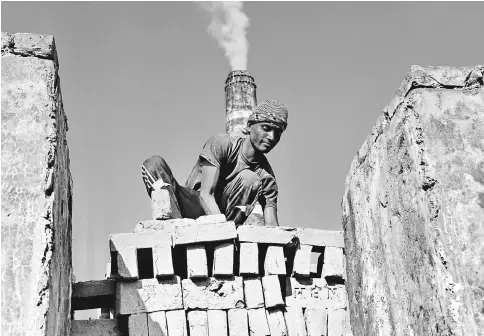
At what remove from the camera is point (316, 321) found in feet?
17.9

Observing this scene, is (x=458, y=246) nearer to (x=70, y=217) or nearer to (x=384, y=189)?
(x=384, y=189)

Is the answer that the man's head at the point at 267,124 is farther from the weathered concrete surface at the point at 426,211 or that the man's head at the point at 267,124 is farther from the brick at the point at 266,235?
the weathered concrete surface at the point at 426,211

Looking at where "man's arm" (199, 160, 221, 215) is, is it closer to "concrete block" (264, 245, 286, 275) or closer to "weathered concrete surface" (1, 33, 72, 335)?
"concrete block" (264, 245, 286, 275)

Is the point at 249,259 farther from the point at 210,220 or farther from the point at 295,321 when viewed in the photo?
the point at 295,321

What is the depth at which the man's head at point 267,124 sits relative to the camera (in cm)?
639

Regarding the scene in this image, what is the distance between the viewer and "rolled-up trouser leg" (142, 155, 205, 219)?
19.9ft

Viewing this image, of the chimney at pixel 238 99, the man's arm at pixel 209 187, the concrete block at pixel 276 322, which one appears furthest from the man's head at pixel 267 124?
the chimney at pixel 238 99

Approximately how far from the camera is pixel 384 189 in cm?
428

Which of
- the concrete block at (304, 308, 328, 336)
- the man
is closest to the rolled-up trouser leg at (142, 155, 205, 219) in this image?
the man

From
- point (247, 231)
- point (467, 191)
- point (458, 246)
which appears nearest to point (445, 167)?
point (467, 191)

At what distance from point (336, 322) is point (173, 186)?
169 cm

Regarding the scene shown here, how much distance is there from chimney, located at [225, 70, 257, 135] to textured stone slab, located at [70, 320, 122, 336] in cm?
1063

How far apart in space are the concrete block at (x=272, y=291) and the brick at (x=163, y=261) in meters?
0.69

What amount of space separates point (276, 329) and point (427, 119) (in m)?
2.11
